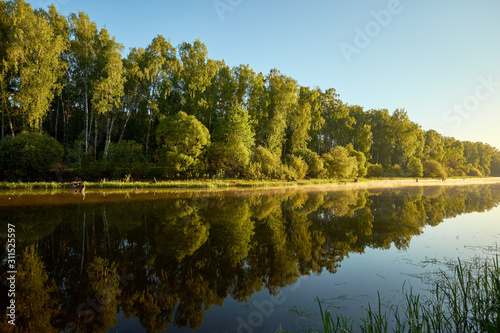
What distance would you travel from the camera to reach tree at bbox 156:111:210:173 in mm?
30422

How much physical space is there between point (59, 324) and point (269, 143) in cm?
4037

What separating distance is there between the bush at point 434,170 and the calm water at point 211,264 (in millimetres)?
62971

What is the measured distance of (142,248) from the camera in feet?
26.8

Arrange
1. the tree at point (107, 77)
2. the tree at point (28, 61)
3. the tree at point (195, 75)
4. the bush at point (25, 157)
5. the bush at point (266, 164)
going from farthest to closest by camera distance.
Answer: the tree at point (195, 75), the bush at point (266, 164), the tree at point (107, 77), the tree at point (28, 61), the bush at point (25, 157)

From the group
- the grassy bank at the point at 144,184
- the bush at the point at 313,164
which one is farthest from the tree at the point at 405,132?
the grassy bank at the point at 144,184

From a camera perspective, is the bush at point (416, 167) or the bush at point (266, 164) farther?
the bush at point (416, 167)

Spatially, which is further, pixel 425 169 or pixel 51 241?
pixel 425 169

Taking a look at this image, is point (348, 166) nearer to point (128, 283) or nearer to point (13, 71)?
point (128, 283)

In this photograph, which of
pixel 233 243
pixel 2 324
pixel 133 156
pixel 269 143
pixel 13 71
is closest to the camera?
pixel 2 324

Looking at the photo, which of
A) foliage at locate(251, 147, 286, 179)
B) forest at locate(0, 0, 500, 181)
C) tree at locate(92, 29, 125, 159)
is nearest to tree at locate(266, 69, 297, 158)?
forest at locate(0, 0, 500, 181)

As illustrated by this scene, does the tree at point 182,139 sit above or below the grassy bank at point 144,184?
above

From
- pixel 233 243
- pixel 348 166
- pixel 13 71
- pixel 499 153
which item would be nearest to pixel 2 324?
pixel 233 243

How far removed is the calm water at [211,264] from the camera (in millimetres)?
4750

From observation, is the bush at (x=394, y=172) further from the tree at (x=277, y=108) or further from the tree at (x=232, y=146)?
the tree at (x=232, y=146)
